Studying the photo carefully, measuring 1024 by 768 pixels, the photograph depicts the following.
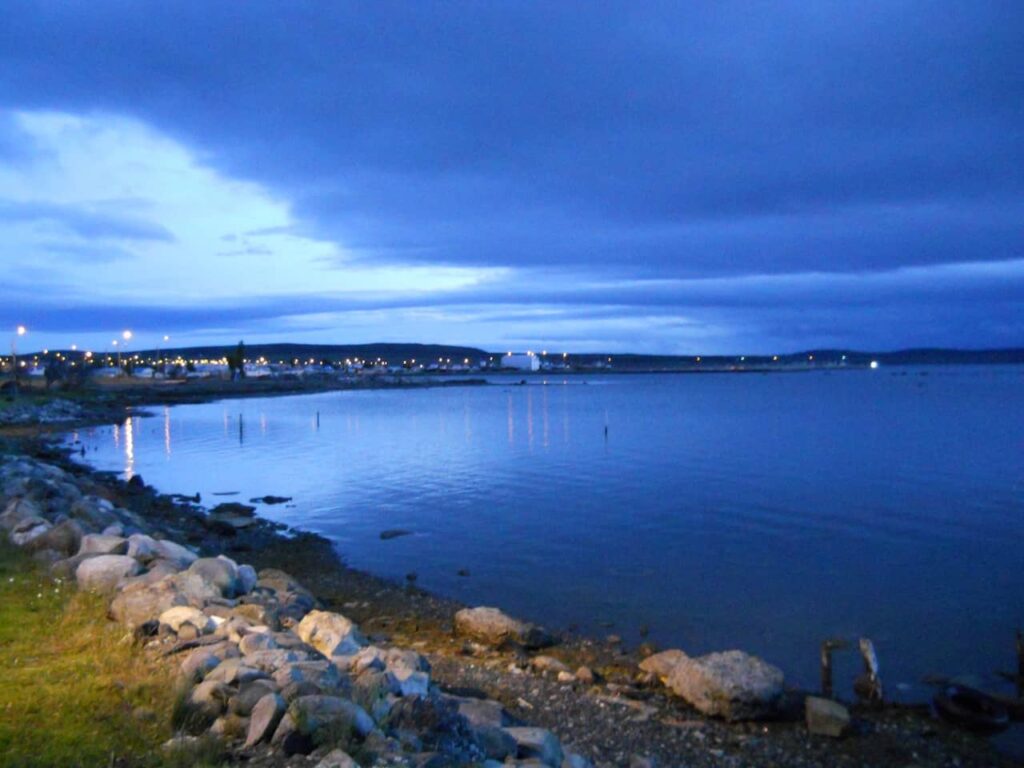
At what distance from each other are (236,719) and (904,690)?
9.53 m

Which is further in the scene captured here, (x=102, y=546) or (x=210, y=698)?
(x=102, y=546)

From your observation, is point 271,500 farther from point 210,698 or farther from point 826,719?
point 210,698

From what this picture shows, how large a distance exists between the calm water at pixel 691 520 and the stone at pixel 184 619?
801cm

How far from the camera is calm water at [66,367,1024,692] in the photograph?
15.9m

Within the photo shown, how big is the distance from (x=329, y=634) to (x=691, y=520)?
57.8 ft

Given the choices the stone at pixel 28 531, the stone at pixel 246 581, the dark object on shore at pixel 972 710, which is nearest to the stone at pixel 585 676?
the dark object on shore at pixel 972 710

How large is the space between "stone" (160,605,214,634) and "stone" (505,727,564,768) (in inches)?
128

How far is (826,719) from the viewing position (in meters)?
10.4

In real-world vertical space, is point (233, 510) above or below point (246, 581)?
below

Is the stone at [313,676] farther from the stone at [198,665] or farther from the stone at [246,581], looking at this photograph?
the stone at [246,581]

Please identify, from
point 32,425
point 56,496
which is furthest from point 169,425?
point 56,496

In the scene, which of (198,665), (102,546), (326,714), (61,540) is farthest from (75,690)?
(61,540)

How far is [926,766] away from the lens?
9.69m

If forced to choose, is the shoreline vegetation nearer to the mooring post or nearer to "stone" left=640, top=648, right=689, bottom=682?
"stone" left=640, top=648, right=689, bottom=682
